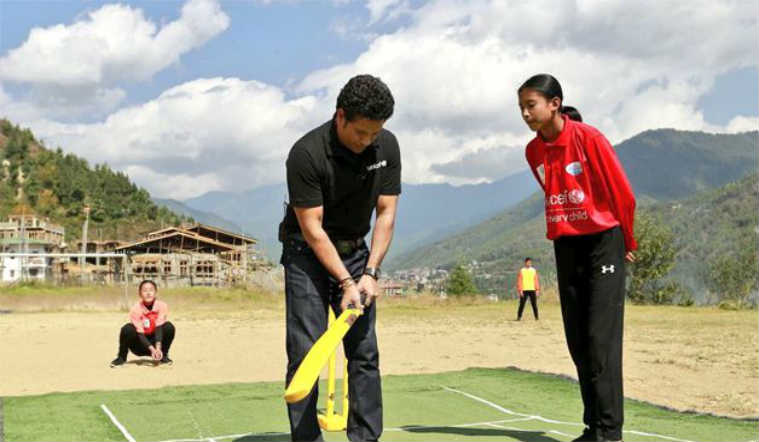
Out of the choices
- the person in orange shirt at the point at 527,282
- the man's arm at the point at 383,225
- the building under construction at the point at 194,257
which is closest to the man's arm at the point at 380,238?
the man's arm at the point at 383,225

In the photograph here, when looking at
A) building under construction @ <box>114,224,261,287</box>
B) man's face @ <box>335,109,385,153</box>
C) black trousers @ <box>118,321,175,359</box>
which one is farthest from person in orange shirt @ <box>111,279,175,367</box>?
building under construction @ <box>114,224,261,287</box>

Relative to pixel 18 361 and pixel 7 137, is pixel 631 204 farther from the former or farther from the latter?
pixel 7 137

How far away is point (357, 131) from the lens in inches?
166

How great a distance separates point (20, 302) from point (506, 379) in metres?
31.7

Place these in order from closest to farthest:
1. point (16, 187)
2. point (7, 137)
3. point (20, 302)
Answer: point (20, 302)
point (16, 187)
point (7, 137)

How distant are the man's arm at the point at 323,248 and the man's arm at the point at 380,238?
2.8 inches

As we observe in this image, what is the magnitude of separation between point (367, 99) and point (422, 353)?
11.2 metres

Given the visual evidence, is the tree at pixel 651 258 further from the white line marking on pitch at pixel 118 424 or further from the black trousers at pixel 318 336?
the black trousers at pixel 318 336

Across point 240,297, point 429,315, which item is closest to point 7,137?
point 240,297

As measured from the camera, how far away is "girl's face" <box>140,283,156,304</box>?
10820 mm

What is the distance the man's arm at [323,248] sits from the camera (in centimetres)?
436

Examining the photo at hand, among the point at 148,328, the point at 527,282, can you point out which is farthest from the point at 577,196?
the point at 527,282

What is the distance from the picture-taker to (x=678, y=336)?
19547mm

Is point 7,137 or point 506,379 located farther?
point 7,137
